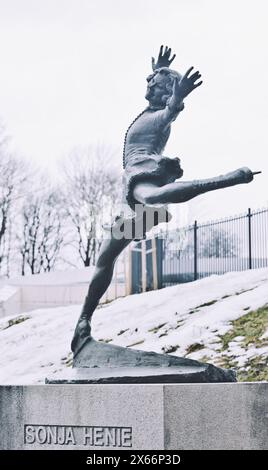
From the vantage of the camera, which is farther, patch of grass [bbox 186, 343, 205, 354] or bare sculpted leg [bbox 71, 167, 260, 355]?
patch of grass [bbox 186, 343, 205, 354]

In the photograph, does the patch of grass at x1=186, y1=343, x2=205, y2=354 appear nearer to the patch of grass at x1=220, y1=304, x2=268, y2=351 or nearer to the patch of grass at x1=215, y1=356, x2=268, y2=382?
the patch of grass at x1=220, y1=304, x2=268, y2=351

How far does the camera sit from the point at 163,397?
4938 mm

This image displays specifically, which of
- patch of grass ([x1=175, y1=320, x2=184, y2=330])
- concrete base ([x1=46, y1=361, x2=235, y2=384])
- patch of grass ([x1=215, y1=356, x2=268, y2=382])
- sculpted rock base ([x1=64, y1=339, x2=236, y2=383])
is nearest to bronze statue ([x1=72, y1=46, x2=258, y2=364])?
sculpted rock base ([x1=64, y1=339, x2=236, y2=383])

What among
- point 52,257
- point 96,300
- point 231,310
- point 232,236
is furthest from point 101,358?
point 52,257

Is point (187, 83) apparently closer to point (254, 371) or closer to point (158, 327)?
point (254, 371)

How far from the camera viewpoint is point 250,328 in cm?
1155

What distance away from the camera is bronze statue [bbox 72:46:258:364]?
583 cm

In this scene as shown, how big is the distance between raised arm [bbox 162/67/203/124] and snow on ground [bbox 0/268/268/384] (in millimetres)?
5217

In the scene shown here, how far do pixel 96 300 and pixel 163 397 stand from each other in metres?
1.52

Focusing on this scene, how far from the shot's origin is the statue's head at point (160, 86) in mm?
6355

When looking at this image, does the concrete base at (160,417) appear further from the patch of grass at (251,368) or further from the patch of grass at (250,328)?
the patch of grass at (250,328)

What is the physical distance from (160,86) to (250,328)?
6113 mm
